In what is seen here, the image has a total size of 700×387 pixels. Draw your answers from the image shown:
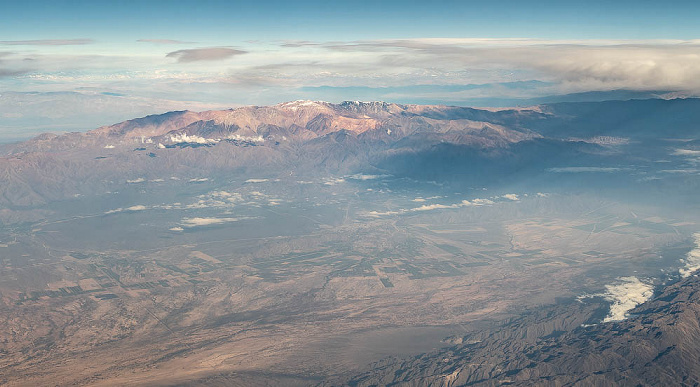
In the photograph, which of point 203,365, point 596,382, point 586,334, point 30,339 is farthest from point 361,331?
point 30,339

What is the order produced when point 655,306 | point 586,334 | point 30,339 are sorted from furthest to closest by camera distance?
point 30,339
point 655,306
point 586,334

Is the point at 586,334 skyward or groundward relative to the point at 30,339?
skyward

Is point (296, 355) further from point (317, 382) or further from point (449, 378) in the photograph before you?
point (449, 378)

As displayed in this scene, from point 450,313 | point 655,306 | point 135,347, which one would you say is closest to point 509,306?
point 450,313

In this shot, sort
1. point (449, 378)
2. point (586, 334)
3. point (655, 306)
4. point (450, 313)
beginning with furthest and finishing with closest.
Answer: point (450, 313) < point (655, 306) < point (586, 334) < point (449, 378)

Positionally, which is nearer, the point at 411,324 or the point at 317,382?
the point at 317,382

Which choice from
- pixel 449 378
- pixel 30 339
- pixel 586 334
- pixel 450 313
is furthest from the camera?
pixel 450 313

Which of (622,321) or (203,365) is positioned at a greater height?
(622,321)

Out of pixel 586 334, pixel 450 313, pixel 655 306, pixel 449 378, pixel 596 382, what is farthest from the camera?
pixel 450 313

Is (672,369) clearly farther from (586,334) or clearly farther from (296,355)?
(296,355)
